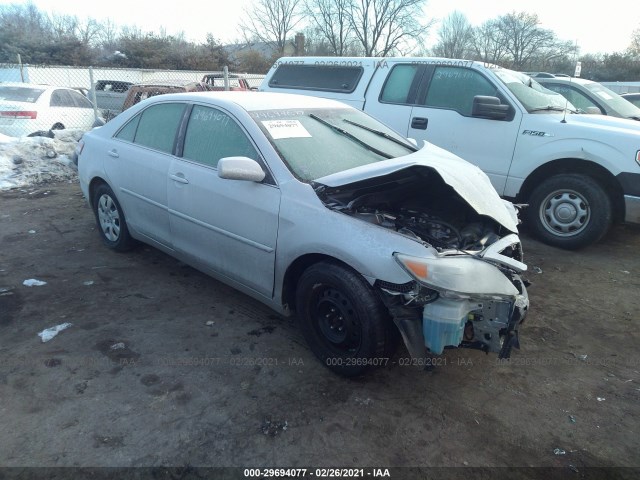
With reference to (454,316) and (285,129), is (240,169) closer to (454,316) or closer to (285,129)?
(285,129)

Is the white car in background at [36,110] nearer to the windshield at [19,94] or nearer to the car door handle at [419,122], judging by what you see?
the windshield at [19,94]

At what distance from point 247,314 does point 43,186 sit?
606 centimetres

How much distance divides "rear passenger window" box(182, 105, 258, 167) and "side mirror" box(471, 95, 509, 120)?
3.22m

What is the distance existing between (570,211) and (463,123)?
1.65 m

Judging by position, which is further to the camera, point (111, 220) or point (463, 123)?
point (463, 123)

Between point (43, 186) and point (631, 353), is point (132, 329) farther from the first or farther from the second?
point (43, 186)

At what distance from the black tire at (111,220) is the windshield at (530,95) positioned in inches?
185

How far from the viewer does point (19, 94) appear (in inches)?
409

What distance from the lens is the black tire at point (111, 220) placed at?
4.75 m

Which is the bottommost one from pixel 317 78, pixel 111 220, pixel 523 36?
pixel 111 220

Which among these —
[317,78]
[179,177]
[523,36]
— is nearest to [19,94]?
[317,78]

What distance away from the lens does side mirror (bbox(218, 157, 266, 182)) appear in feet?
10.2

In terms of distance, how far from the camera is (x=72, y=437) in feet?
8.21

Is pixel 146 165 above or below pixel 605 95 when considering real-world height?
below
